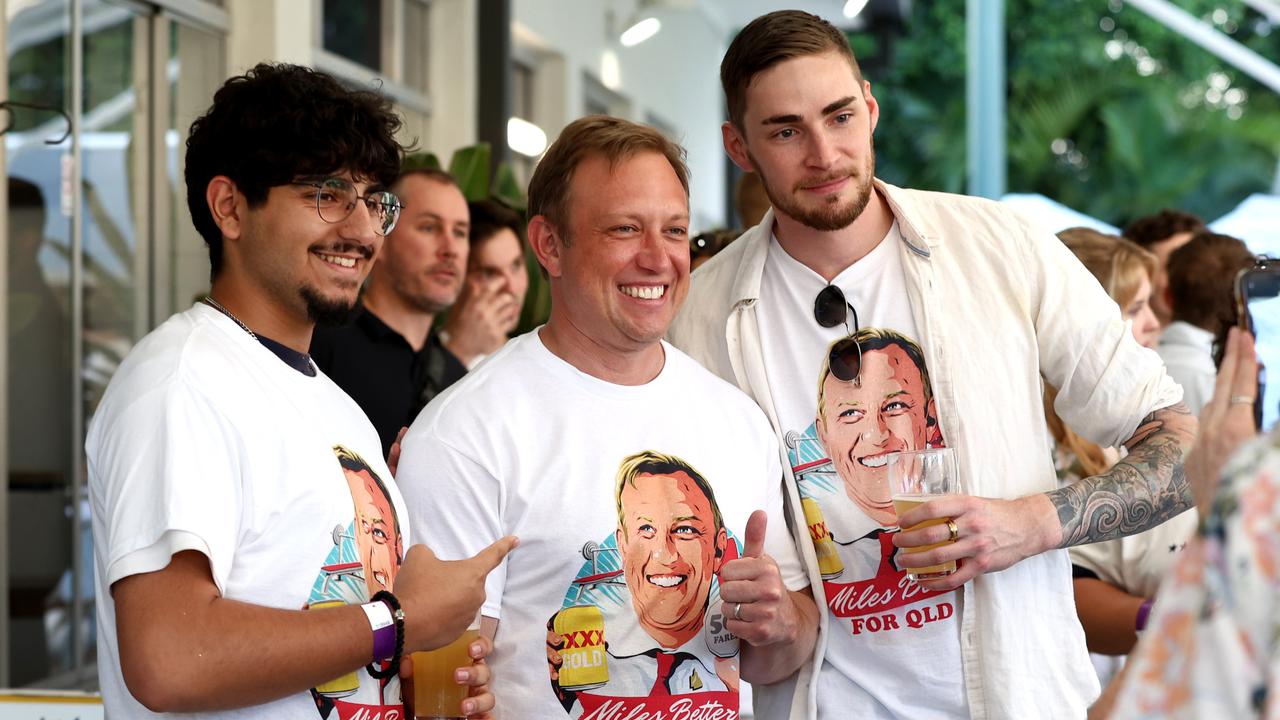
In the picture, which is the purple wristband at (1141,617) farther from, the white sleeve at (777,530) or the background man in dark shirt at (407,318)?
the background man in dark shirt at (407,318)

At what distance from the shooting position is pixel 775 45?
2424mm

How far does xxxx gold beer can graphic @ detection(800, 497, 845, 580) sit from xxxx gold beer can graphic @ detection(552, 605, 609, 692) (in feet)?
1.53

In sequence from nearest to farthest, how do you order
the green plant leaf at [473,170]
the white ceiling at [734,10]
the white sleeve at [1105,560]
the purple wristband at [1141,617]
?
the purple wristband at [1141,617] → the white sleeve at [1105,560] → the green plant leaf at [473,170] → the white ceiling at [734,10]

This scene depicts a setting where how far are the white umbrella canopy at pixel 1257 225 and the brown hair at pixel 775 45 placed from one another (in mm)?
3819

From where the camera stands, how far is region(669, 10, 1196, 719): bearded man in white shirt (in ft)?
7.48

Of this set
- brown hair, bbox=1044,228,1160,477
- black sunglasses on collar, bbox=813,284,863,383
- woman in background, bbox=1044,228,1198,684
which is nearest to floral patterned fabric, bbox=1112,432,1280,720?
black sunglasses on collar, bbox=813,284,863,383

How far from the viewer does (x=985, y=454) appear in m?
2.34

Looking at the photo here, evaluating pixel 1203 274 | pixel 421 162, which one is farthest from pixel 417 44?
pixel 1203 274

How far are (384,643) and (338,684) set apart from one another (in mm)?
113

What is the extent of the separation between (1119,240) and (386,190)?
2.42m

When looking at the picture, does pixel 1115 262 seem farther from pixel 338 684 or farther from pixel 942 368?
pixel 338 684

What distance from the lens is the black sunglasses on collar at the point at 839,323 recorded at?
7.80 ft

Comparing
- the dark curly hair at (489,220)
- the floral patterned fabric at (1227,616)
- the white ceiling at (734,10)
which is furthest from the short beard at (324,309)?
the white ceiling at (734,10)

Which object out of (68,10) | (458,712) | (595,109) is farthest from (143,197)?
(595,109)
